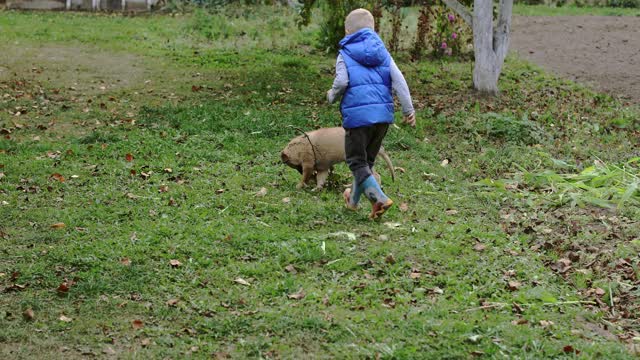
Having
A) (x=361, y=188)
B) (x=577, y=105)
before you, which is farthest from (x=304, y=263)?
(x=577, y=105)

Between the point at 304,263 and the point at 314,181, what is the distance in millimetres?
1822

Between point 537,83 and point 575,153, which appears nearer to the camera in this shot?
point 575,153

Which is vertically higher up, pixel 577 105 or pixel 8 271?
pixel 577 105

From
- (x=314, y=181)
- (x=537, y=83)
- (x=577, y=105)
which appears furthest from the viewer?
(x=537, y=83)

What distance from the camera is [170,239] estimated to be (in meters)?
6.57

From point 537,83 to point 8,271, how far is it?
9182 mm

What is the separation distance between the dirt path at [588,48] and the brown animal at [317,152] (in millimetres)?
6236

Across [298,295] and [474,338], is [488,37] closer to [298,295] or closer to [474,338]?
[298,295]

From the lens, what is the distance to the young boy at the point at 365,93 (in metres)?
6.72

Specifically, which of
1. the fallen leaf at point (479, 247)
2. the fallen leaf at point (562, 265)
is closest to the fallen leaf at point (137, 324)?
the fallen leaf at point (479, 247)

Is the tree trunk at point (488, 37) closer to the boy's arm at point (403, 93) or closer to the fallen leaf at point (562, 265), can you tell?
the boy's arm at point (403, 93)

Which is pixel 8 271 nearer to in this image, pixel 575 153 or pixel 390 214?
pixel 390 214

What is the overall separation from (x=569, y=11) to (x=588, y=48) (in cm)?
631

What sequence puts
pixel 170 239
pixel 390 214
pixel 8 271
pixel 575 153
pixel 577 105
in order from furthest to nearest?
1. pixel 577 105
2. pixel 575 153
3. pixel 390 214
4. pixel 170 239
5. pixel 8 271
